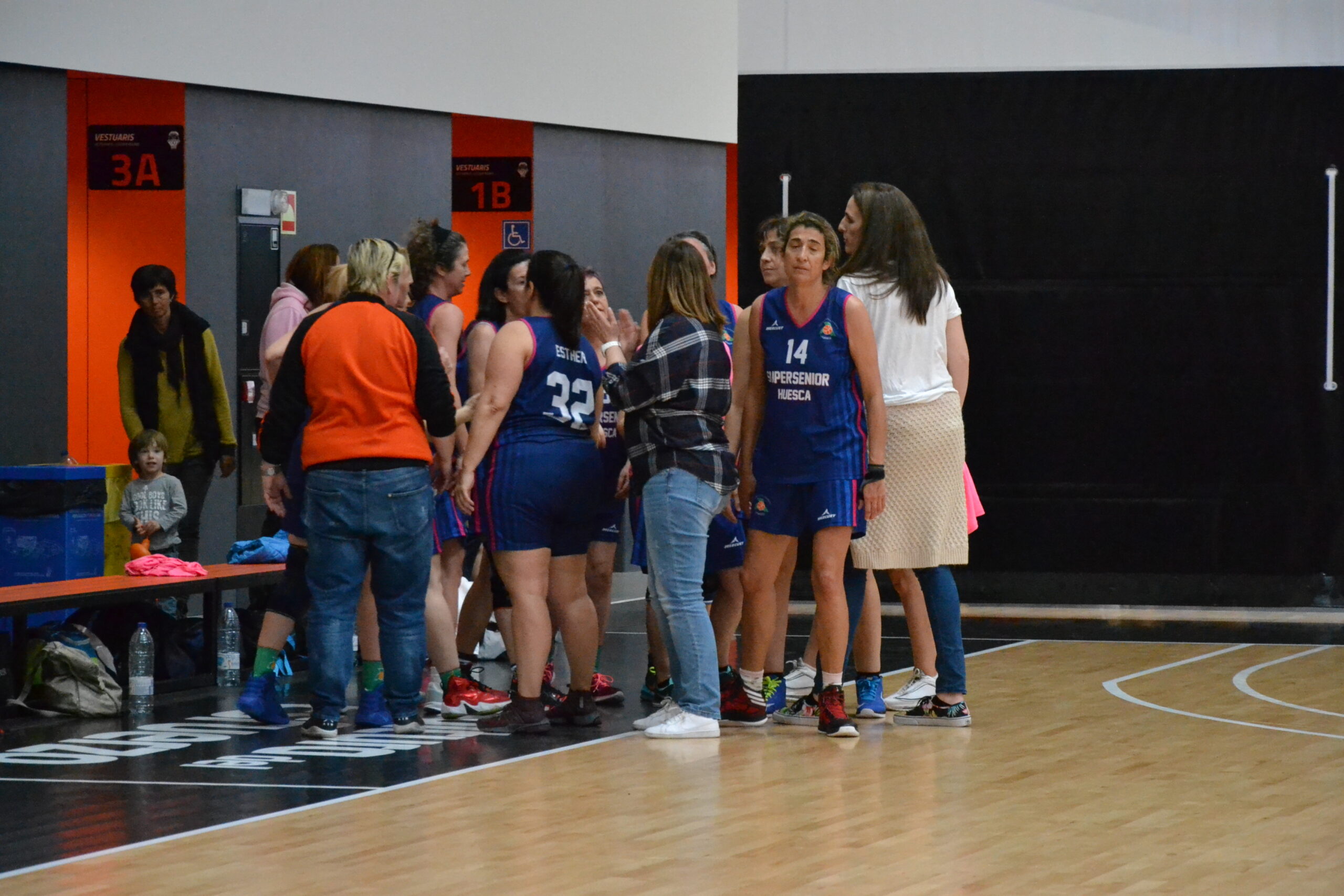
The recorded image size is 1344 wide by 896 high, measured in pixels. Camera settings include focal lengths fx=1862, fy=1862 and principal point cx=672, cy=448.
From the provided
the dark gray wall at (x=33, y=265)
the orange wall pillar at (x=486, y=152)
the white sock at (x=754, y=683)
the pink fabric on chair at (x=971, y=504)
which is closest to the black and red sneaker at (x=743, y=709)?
the white sock at (x=754, y=683)

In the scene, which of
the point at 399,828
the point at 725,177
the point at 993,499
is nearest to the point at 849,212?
the point at 399,828

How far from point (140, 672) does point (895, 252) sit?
3.13m

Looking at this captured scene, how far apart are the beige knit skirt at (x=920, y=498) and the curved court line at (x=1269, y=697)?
5.20 feet

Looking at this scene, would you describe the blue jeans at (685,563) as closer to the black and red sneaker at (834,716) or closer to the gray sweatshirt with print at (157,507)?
the black and red sneaker at (834,716)

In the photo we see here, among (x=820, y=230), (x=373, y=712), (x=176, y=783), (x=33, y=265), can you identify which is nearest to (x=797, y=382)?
(x=820, y=230)

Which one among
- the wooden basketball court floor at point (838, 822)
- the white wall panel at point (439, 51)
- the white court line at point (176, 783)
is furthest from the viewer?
the white wall panel at point (439, 51)

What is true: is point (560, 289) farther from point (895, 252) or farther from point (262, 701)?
point (262, 701)

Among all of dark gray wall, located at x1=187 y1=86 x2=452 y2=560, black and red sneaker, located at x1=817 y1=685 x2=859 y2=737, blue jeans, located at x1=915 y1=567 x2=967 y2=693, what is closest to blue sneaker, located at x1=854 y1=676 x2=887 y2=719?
blue jeans, located at x1=915 y1=567 x2=967 y2=693

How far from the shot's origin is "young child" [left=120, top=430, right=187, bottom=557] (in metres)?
8.33

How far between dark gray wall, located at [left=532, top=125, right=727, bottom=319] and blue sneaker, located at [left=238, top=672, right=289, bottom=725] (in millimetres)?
5898

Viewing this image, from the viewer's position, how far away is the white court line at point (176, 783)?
16.9 ft

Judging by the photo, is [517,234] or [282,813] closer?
[282,813]

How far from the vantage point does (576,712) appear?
627cm

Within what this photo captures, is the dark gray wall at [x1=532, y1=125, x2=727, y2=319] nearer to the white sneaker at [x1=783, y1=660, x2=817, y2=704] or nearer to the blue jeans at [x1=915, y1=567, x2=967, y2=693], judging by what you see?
the white sneaker at [x1=783, y1=660, x2=817, y2=704]
